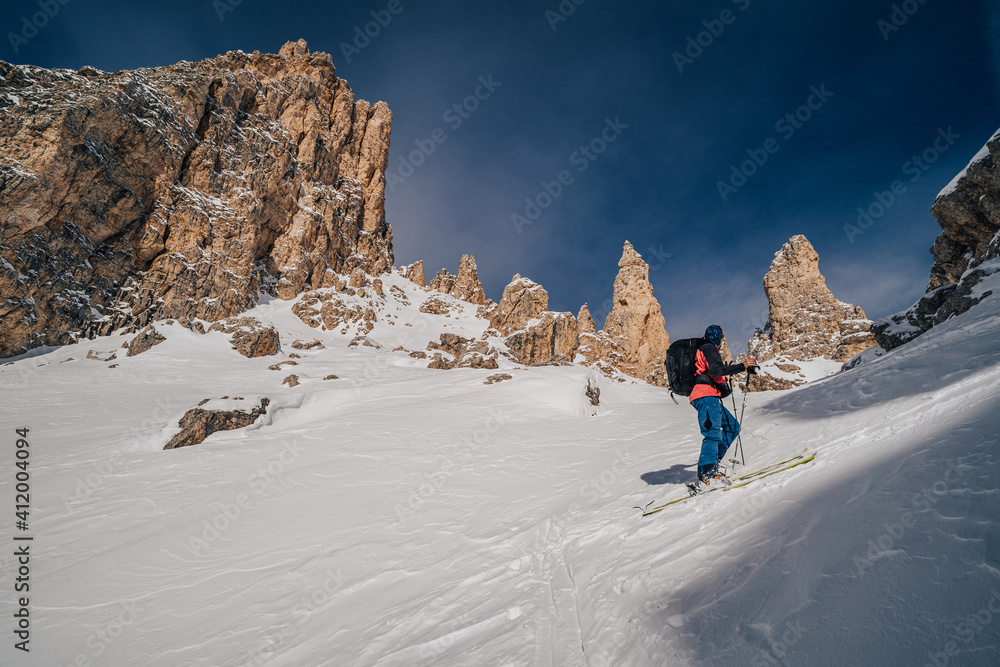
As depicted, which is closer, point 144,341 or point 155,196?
point 144,341

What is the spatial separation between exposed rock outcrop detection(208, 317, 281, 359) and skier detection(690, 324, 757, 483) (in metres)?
42.8

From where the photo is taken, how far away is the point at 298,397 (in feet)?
61.0

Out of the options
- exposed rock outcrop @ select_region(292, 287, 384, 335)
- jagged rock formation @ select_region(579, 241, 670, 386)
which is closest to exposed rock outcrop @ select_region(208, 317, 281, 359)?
exposed rock outcrop @ select_region(292, 287, 384, 335)

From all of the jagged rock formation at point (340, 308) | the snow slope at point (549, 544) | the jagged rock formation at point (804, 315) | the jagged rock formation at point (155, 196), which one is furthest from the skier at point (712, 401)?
the jagged rock formation at point (804, 315)

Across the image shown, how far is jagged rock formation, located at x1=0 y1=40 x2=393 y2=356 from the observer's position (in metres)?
32.3

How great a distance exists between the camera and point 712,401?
536 cm

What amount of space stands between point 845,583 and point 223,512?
9524mm

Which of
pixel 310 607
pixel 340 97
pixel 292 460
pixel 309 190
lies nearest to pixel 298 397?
pixel 292 460

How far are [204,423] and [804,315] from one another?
80.1 m

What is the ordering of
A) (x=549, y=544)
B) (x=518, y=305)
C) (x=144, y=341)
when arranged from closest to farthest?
(x=549, y=544) < (x=144, y=341) < (x=518, y=305)

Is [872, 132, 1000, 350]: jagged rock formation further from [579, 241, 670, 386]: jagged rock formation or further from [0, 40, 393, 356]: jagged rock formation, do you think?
[0, 40, 393, 356]: jagged rock formation

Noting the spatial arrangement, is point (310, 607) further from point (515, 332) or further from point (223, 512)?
point (515, 332)

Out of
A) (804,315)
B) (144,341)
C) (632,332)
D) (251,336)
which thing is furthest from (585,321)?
(144,341)

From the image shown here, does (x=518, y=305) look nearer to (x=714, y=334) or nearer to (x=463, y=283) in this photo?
(x=463, y=283)
